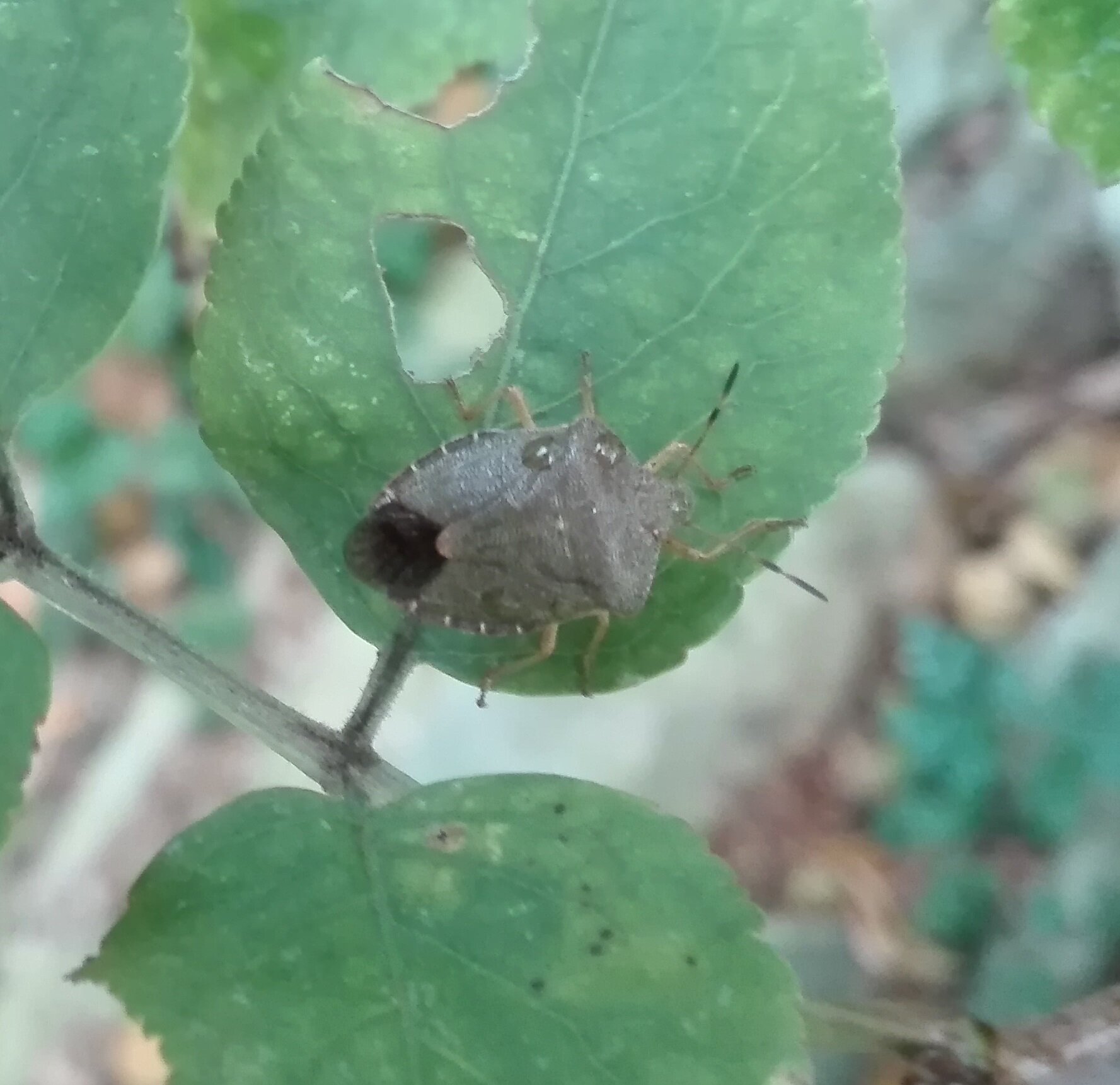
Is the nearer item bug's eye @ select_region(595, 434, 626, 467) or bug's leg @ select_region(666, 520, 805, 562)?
bug's leg @ select_region(666, 520, 805, 562)

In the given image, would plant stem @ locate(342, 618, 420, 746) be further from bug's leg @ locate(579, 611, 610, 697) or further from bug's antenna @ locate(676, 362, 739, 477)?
bug's antenna @ locate(676, 362, 739, 477)

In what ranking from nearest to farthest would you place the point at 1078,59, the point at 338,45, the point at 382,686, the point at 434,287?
1. the point at 1078,59
2. the point at 382,686
3. the point at 338,45
4. the point at 434,287

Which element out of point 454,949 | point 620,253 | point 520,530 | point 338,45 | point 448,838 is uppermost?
point 338,45

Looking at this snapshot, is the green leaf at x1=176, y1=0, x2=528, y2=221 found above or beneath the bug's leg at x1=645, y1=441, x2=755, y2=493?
above

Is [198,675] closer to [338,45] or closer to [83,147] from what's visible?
[83,147]

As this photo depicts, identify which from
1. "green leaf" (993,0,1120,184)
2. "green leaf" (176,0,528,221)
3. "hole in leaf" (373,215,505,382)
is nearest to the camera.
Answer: "green leaf" (993,0,1120,184)

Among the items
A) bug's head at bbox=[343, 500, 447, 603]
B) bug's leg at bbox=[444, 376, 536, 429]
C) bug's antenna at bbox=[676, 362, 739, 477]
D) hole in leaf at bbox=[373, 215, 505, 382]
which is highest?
hole in leaf at bbox=[373, 215, 505, 382]

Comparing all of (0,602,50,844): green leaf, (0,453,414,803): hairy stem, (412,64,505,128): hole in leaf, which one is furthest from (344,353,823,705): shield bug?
(412,64,505,128): hole in leaf

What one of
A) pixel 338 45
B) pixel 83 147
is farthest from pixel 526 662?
pixel 338 45

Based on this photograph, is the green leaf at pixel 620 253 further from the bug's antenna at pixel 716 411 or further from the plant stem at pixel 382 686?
the plant stem at pixel 382 686
